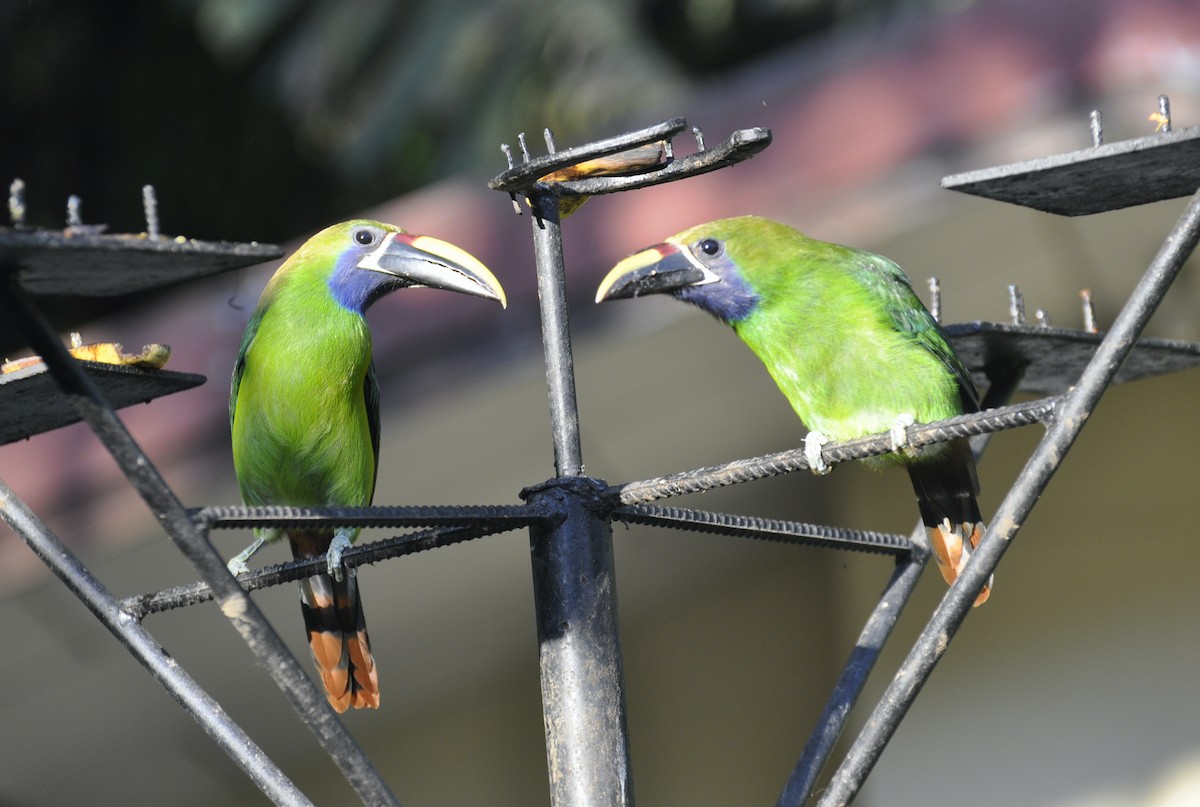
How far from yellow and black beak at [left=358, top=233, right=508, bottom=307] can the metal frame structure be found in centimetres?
41

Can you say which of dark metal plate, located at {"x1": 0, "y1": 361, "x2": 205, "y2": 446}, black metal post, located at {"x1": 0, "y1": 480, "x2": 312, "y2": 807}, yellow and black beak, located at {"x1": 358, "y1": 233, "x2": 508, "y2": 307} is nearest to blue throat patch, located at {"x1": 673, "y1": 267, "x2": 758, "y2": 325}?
yellow and black beak, located at {"x1": 358, "y1": 233, "x2": 508, "y2": 307}

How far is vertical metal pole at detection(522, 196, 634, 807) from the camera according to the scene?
149 cm

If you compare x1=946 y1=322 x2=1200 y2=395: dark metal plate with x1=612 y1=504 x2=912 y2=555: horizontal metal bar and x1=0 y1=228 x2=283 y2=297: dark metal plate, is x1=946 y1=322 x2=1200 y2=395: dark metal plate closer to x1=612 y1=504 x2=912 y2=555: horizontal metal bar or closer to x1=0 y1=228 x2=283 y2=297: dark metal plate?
x1=612 y1=504 x2=912 y2=555: horizontal metal bar

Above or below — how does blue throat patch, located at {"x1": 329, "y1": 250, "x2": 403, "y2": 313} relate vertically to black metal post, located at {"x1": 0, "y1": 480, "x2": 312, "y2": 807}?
above

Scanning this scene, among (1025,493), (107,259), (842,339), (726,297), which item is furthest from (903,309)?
(107,259)

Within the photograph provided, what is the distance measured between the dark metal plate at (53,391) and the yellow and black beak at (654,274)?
0.64 metres

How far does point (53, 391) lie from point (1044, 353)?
1273mm

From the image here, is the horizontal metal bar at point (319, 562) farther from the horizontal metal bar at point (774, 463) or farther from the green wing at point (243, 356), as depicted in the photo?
the green wing at point (243, 356)

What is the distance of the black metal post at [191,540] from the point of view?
1290 mm

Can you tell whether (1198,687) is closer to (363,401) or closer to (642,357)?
(642,357)

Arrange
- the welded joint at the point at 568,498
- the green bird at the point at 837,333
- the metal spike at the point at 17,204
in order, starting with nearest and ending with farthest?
the metal spike at the point at 17,204 < the welded joint at the point at 568,498 < the green bird at the point at 837,333

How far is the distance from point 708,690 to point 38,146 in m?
4.17

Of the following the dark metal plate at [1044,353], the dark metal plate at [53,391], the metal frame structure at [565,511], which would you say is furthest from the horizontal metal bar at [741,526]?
the dark metal plate at [53,391]

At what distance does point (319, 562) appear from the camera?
4.87 ft
